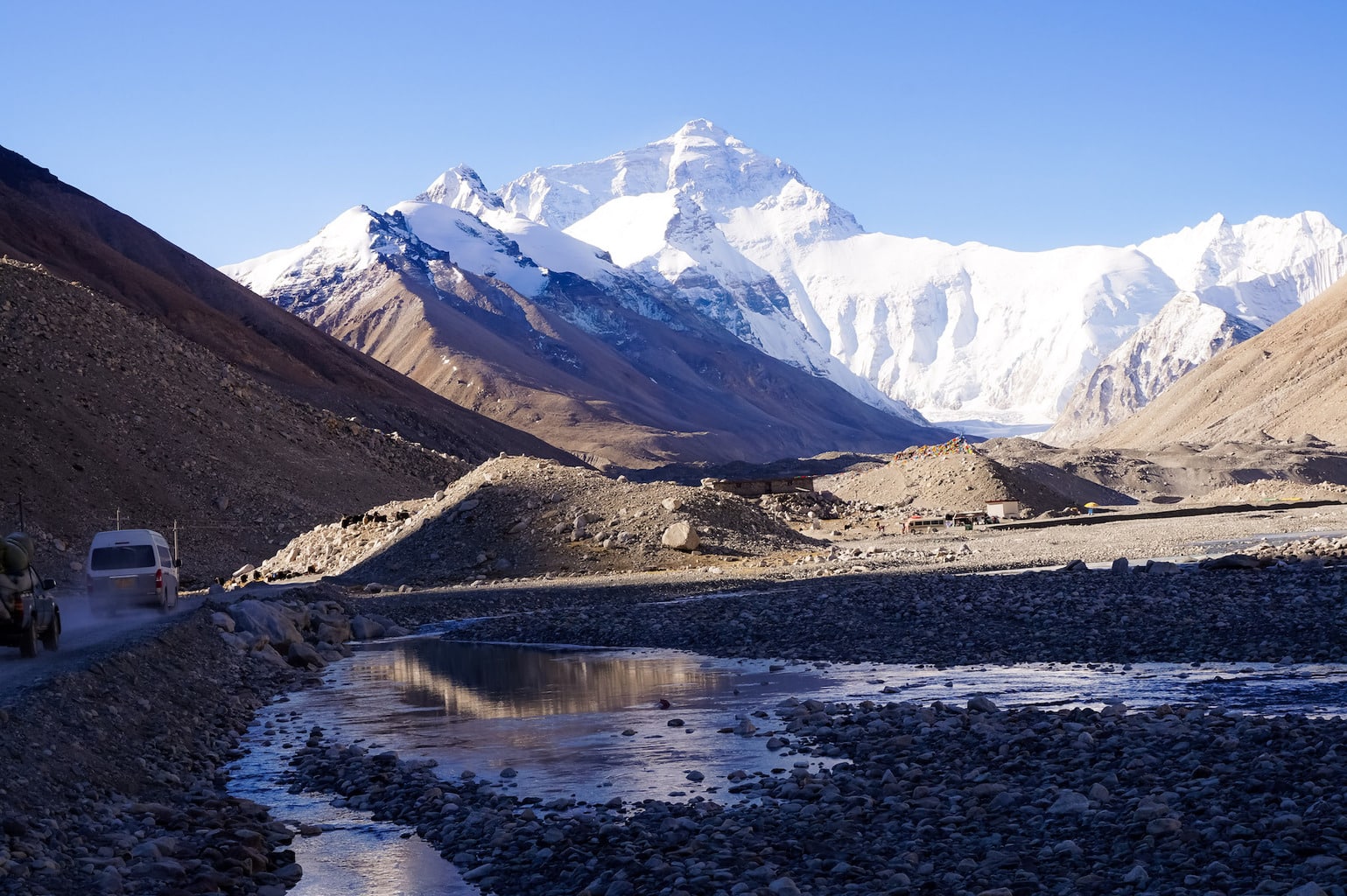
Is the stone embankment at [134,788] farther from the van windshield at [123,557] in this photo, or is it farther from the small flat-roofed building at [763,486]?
the small flat-roofed building at [763,486]

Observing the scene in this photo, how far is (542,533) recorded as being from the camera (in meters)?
49.5

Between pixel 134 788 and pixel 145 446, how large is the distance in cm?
5395

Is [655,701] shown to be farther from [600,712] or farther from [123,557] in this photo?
[123,557]

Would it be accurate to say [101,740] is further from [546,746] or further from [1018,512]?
[1018,512]

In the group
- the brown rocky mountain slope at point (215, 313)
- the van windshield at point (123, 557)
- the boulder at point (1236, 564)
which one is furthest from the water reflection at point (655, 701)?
the brown rocky mountain slope at point (215, 313)

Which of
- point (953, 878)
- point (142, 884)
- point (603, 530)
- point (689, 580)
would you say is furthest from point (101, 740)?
point (603, 530)

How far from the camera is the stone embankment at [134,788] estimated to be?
35.3 feet

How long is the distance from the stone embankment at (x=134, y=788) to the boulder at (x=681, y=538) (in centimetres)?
2576

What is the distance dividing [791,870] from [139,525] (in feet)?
177

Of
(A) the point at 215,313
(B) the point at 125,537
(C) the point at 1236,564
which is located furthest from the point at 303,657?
(A) the point at 215,313

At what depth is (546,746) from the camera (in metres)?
17.0

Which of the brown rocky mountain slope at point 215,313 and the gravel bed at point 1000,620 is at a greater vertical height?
the brown rocky mountain slope at point 215,313

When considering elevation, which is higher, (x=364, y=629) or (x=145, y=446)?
(x=145, y=446)

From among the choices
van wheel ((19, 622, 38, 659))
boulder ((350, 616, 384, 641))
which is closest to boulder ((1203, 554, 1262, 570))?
boulder ((350, 616, 384, 641))
